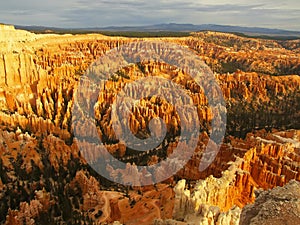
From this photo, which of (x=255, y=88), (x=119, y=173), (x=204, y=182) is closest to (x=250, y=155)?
(x=204, y=182)

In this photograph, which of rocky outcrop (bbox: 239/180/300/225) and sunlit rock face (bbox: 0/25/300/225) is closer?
rocky outcrop (bbox: 239/180/300/225)

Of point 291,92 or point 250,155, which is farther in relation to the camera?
point 291,92

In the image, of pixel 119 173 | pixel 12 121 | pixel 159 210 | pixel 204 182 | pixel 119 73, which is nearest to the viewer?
pixel 204 182

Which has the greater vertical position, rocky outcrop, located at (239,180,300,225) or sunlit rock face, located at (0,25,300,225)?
rocky outcrop, located at (239,180,300,225)

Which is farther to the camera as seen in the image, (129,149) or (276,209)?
(129,149)

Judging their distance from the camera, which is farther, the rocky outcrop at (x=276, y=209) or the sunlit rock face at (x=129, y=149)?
the sunlit rock face at (x=129, y=149)

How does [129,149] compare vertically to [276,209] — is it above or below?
below

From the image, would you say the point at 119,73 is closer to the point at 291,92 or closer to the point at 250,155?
the point at 291,92

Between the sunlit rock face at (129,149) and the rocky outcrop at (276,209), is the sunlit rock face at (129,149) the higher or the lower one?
the lower one
